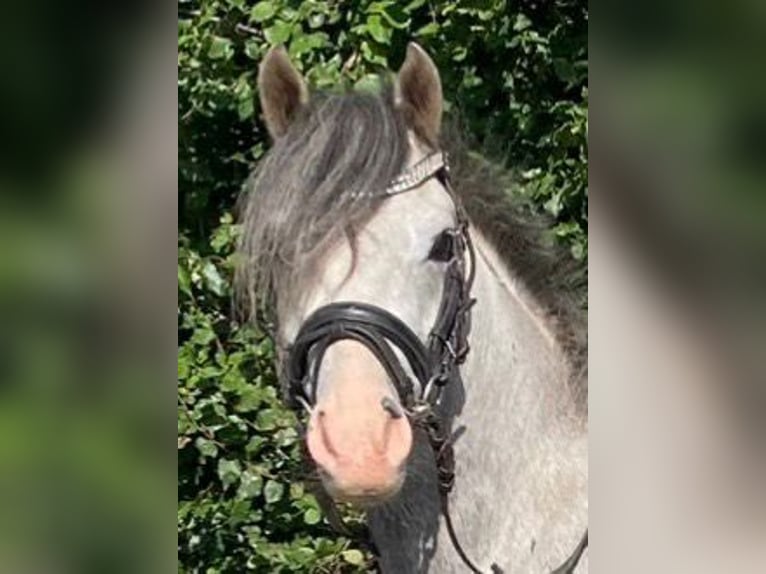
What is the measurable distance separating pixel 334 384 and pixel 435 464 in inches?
9.4

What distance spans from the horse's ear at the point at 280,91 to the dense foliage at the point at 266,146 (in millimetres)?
719

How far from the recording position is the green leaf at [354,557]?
2.74 meters

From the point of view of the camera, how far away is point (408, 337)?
5.12ft

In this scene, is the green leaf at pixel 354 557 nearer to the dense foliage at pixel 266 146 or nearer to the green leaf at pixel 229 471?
the dense foliage at pixel 266 146

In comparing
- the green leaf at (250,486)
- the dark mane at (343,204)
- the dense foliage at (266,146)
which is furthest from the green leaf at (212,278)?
the dark mane at (343,204)

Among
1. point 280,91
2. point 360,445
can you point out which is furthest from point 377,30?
point 360,445

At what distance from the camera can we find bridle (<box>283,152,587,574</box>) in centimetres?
152

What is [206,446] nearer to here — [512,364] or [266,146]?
[266,146]

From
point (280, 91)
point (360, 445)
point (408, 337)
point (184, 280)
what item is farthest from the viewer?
point (184, 280)

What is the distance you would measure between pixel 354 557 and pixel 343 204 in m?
1.33

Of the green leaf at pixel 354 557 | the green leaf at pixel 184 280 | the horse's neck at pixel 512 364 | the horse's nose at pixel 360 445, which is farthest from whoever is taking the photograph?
the green leaf at pixel 354 557
